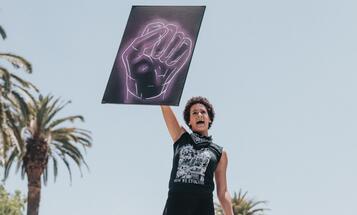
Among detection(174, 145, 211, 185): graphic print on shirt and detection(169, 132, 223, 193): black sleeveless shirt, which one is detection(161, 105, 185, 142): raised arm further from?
detection(174, 145, 211, 185): graphic print on shirt

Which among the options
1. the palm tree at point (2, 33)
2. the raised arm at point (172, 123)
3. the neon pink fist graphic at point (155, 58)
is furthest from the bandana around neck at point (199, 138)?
the palm tree at point (2, 33)

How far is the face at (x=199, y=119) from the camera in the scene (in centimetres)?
491

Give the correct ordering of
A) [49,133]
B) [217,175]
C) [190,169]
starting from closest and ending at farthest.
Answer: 1. [190,169]
2. [217,175]
3. [49,133]

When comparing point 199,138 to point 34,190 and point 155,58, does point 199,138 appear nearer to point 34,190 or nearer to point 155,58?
point 155,58

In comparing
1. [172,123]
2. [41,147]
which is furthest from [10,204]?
[172,123]

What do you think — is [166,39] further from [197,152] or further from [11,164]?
[11,164]

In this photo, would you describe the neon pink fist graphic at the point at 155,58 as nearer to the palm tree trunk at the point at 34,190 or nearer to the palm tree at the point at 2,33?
the palm tree at the point at 2,33

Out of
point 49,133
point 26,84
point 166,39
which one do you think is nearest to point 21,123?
point 26,84

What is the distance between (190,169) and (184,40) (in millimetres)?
1071

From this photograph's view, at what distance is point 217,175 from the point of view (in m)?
4.87

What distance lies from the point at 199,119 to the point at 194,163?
441 millimetres

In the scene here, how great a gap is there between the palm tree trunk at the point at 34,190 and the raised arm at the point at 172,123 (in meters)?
23.1

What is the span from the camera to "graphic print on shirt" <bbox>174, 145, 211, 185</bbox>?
14.9 feet

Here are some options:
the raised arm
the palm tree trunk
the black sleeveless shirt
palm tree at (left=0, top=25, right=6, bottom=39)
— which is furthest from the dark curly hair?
the palm tree trunk
